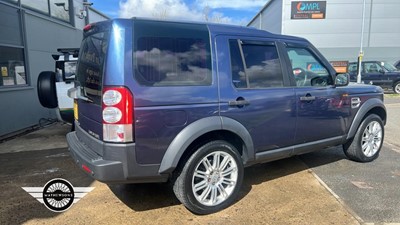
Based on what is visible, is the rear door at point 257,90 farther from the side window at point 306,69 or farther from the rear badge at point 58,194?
the rear badge at point 58,194

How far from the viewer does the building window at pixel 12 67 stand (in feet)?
25.9

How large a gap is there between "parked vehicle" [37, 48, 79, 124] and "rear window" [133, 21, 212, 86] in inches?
131

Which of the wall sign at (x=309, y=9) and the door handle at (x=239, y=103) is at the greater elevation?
the wall sign at (x=309, y=9)

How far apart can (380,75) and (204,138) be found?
57.2ft

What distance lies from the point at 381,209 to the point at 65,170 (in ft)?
14.1

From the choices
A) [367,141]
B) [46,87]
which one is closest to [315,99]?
[367,141]

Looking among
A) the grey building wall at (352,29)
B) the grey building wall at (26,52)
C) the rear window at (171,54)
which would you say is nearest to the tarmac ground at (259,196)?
the rear window at (171,54)

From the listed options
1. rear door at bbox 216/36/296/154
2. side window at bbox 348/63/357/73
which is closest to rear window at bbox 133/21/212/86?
rear door at bbox 216/36/296/154

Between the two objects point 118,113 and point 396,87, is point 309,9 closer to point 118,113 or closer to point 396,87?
point 396,87

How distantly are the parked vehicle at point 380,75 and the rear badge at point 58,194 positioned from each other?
1763 centimetres

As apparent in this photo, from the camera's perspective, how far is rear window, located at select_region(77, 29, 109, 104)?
3.10 metres

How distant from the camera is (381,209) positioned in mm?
3566

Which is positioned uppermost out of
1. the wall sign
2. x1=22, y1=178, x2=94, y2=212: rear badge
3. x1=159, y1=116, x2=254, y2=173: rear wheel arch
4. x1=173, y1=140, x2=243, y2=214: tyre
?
the wall sign

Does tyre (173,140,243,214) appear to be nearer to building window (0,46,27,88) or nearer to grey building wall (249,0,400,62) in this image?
building window (0,46,27,88)
